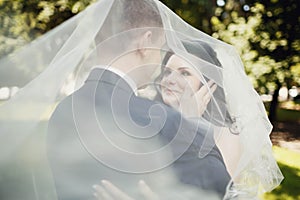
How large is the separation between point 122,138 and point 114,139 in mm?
24

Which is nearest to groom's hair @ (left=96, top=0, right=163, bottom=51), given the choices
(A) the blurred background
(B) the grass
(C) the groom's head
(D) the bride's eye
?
(C) the groom's head

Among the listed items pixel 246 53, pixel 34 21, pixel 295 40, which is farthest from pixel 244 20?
pixel 34 21

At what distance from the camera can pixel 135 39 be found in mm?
1348

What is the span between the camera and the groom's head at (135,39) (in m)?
1.33

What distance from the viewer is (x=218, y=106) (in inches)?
61.4

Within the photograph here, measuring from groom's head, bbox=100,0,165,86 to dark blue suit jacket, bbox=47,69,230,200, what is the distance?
0.07 meters

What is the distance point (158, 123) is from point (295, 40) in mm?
8529

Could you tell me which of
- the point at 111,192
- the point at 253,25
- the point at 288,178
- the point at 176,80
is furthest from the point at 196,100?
the point at 253,25

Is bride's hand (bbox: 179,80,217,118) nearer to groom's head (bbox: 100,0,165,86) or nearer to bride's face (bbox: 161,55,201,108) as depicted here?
bride's face (bbox: 161,55,201,108)

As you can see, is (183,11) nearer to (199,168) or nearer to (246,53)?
(246,53)

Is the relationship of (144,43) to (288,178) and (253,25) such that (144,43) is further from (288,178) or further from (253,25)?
(253,25)

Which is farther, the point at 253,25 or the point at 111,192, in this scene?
the point at 253,25

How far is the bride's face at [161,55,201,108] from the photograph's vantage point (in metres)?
1.36

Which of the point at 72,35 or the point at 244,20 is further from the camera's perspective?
the point at 244,20
